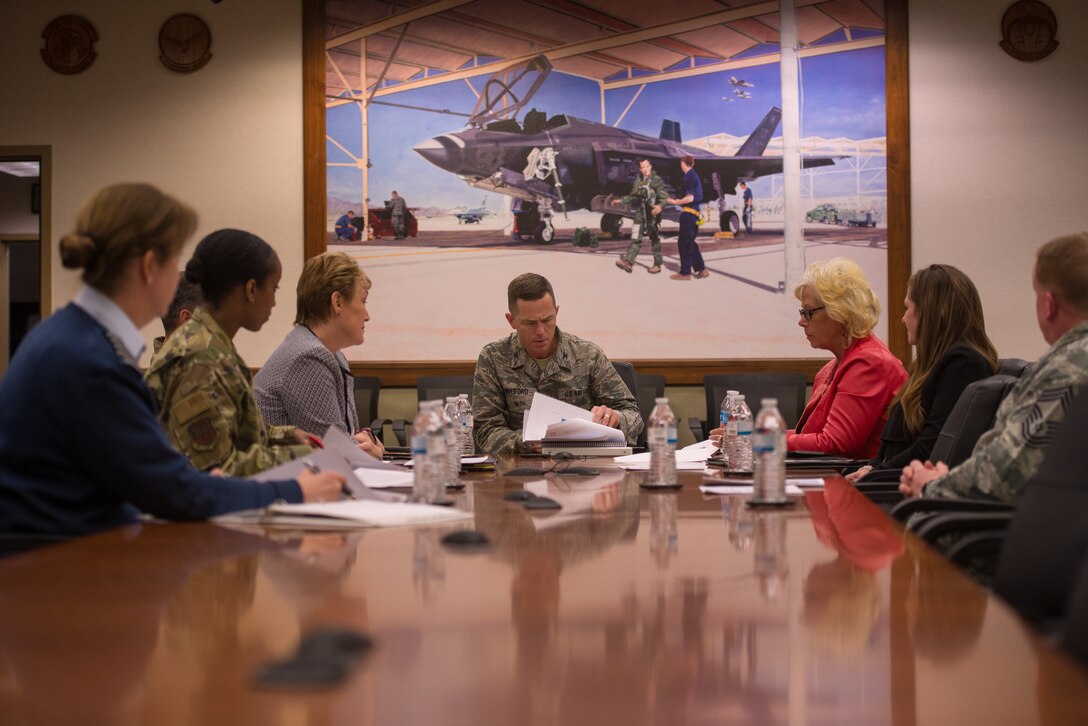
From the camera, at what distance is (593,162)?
6332 mm

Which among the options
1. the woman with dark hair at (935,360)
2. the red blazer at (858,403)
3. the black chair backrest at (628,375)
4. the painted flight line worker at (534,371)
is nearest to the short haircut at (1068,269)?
the woman with dark hair at (935,360)

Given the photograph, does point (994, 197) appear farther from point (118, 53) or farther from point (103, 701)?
point (103, 701)

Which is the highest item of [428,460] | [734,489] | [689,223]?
[689,223]

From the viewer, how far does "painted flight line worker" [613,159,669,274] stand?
20.6ft

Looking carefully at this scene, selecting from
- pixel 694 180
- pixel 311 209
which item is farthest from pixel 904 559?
pixel 311 209

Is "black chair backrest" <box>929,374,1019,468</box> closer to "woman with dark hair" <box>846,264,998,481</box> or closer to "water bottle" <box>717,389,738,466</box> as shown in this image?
"woman with dark hair" <box>846,264,998,481</box>

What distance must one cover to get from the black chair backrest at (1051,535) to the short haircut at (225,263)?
1.77 metres

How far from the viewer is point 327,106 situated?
638 cm

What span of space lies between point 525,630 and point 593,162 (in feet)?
17.6

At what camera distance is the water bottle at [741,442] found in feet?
9.89

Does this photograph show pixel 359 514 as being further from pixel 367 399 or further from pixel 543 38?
pixel 543 38

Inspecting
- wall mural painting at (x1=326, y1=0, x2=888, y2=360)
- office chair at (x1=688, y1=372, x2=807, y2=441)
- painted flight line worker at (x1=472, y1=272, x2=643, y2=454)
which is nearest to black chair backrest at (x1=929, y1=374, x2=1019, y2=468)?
painted flight line worker at (x1=472, y1=272, x2=643, y2=454)

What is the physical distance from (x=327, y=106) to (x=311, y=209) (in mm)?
623

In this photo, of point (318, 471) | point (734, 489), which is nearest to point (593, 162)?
point (734, 489)
